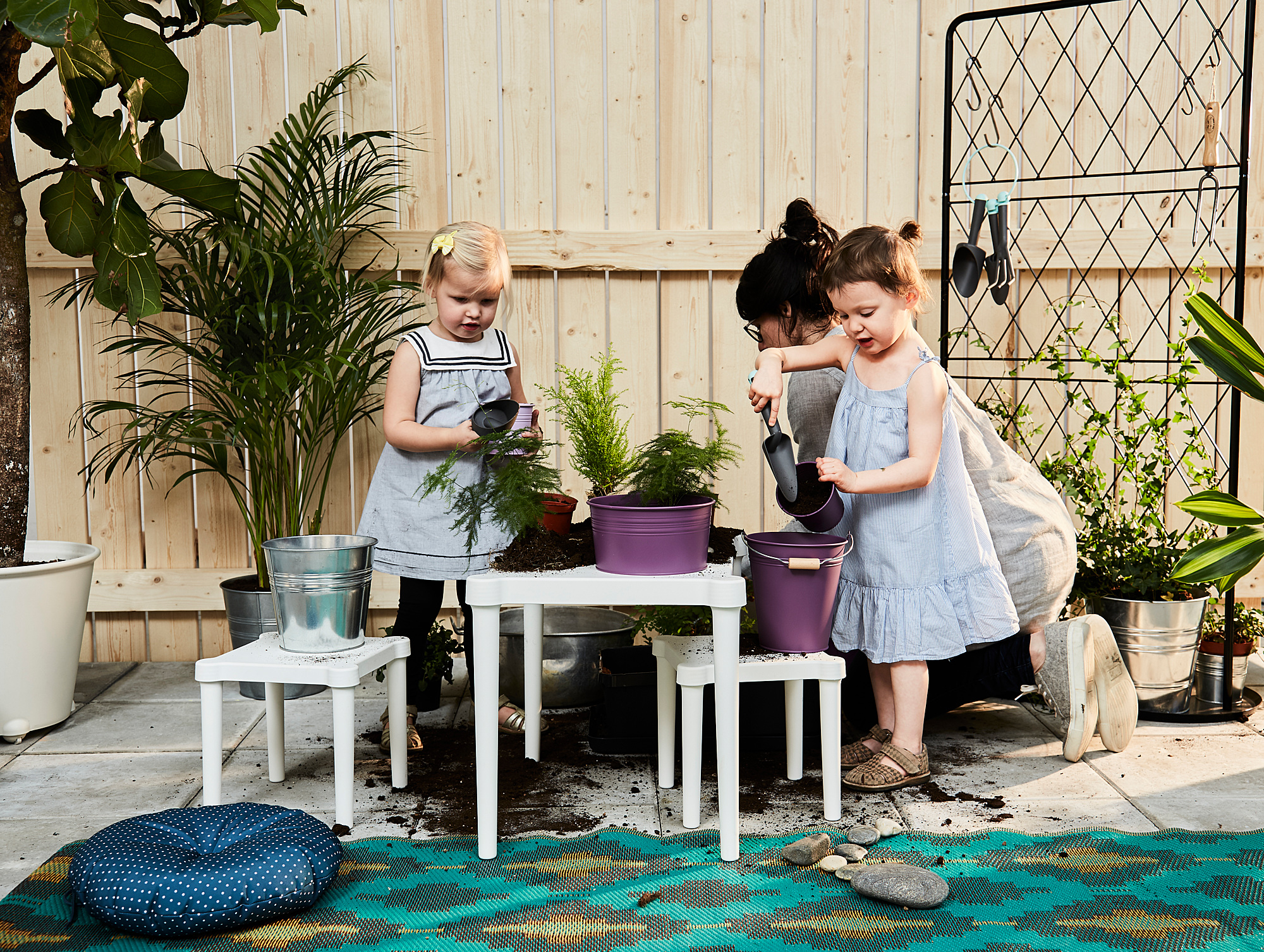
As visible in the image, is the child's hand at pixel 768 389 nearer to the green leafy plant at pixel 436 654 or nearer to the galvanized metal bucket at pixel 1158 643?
the green leafy plant at pixel 436 654

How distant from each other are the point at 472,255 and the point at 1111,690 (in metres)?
1.80

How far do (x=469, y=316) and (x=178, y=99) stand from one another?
1.02 metres

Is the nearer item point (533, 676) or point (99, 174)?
point (533, 676)

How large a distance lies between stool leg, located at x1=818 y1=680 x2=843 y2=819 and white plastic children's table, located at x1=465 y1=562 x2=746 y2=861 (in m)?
0.22

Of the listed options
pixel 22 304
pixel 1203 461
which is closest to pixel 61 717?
pixel 22 304

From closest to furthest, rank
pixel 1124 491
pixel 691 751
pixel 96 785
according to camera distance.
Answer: pixel 691 751 < pixel 96 785 < pixel 1124 491

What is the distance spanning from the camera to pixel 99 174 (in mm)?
2633

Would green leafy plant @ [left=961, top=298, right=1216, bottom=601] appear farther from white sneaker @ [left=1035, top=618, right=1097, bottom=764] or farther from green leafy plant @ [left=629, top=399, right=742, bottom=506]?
green leafy plant @ [left=629, top=399, right=742, bottom=506]

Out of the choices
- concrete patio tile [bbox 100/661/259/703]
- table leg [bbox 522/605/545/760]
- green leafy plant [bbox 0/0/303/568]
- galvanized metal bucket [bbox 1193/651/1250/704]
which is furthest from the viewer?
concrete patio tile [bbox 100/661/259/703]

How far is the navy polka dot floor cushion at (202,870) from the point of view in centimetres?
163

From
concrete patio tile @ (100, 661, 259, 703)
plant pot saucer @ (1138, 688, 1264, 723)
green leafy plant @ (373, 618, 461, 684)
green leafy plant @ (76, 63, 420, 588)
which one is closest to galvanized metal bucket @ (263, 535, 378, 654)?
green leafy plant @ (373, 618, 461, 684)

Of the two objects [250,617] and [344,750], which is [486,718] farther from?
[250,617]

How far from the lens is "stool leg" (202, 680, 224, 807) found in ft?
6.69

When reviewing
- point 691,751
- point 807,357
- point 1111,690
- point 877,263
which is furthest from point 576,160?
point 1111,690
